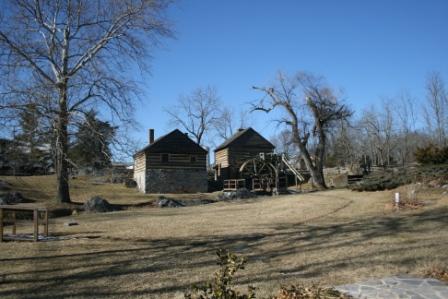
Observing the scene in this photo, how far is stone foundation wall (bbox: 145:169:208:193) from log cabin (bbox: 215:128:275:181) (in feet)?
23.4

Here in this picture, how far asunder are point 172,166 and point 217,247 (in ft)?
112

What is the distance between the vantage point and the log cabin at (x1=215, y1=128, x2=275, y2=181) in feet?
172

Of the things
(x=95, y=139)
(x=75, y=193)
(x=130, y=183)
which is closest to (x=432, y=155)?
(x=95, y=139)

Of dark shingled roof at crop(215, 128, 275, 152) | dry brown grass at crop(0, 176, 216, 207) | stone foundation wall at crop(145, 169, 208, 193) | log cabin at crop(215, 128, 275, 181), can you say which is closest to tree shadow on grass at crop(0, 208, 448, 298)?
dry brown grass at crop(0, 176, 216, 207)

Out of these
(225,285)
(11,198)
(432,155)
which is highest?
(432,155)

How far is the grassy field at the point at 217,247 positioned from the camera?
23.6ft

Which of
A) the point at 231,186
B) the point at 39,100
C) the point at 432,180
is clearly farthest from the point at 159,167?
the point at 39,100

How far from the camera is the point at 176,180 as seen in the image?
43.9 meters

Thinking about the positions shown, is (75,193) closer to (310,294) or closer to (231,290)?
(310,294)

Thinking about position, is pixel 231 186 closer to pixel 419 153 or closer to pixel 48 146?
pixel 419 153

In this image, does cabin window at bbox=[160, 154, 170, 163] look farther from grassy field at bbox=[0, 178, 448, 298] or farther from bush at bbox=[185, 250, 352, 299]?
bush at bbox=[185, 250, 352, 299]

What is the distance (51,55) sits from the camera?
68.7ft

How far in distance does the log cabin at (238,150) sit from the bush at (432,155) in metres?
29.8

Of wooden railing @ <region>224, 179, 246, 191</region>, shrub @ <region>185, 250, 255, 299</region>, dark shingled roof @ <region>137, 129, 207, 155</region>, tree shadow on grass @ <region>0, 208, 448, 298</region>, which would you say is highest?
dark shingled roof @ <region>137, 129, 207, 155</region>
